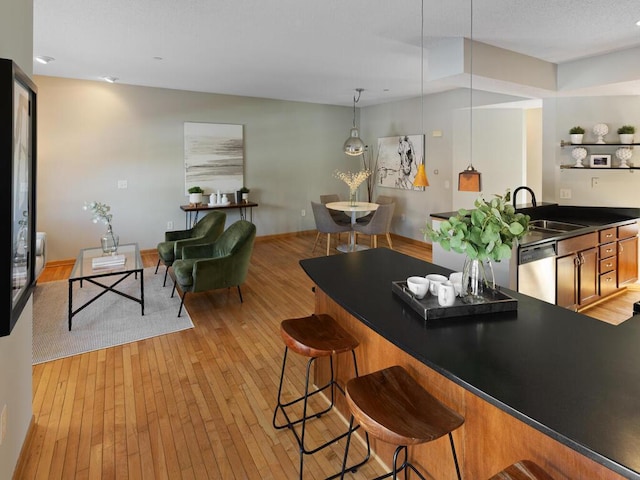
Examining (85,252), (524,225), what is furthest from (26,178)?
(85,252)

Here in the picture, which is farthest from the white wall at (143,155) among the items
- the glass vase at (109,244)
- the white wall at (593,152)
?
the white wall at (593,152)

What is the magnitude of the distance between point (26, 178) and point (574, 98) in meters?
5.58

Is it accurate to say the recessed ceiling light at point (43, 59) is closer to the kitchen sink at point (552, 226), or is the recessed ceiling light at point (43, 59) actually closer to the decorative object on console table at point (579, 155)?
the kitchen sink at point (552, 226)

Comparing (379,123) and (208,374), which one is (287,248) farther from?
(208,374)

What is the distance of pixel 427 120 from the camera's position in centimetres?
674

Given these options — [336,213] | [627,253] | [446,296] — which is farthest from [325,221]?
[446,296]

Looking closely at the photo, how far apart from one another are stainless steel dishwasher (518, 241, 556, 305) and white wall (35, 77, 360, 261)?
16.5 ft

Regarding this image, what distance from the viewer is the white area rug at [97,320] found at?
3.31 meters

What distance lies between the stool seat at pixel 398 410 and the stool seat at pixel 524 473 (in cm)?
21

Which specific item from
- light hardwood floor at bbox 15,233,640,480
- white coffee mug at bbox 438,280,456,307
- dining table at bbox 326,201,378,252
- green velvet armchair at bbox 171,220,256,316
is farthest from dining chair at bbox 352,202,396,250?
white coffee mug at bbox 438,280,456,307

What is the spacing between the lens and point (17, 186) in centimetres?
159

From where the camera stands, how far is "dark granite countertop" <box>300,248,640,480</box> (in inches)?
36.3

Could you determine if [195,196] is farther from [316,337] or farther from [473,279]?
[473,279]

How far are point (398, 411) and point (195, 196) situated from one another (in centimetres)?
565
